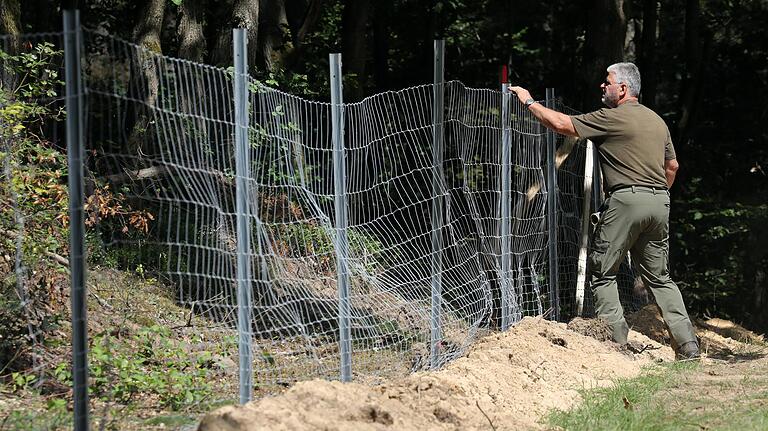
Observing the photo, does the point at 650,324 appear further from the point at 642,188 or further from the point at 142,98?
the point at 142,98

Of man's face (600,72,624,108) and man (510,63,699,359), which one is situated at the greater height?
man's face (600,72,624,108)

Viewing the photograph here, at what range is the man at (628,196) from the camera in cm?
800

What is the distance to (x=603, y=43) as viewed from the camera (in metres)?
12.2

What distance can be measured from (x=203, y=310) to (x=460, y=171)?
2761mm

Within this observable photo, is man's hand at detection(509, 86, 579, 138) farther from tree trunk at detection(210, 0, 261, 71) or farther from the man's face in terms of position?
tree trunk at detection(210, 0, 261, 71)

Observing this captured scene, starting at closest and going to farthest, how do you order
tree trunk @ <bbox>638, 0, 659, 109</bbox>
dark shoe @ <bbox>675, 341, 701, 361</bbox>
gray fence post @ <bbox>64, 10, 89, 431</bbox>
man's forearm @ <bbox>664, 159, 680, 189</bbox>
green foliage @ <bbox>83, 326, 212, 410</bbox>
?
gray fence post @ <bbox>64, 10, 89, 431</bbox> → green foliage @ <bbox>83, 326, 212, 410</bbox> → dark shoe @ <bbox>675, 341, 701, 361</bbox> → man's forearm @ <bbox>664, 159, 680, 189</bbox> → tree trunk @ <bbox>638, 0, 659, 109</bbox>

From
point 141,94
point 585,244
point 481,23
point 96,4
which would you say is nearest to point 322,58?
point 96,4

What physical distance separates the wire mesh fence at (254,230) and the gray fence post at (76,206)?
21 cm

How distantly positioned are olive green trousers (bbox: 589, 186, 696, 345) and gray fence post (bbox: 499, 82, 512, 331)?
706mm

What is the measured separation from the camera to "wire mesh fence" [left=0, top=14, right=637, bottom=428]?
561cm

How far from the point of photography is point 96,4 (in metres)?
14.5

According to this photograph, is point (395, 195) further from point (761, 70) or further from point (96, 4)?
point (761, 70)

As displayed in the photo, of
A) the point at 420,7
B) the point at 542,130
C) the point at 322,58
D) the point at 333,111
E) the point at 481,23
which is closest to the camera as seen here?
the point at 333,111

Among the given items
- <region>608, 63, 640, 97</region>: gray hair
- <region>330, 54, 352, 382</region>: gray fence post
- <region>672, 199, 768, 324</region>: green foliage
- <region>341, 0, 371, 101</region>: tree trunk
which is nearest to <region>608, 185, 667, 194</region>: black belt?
<region>608, 63, 640, 97</region>: gray hair
